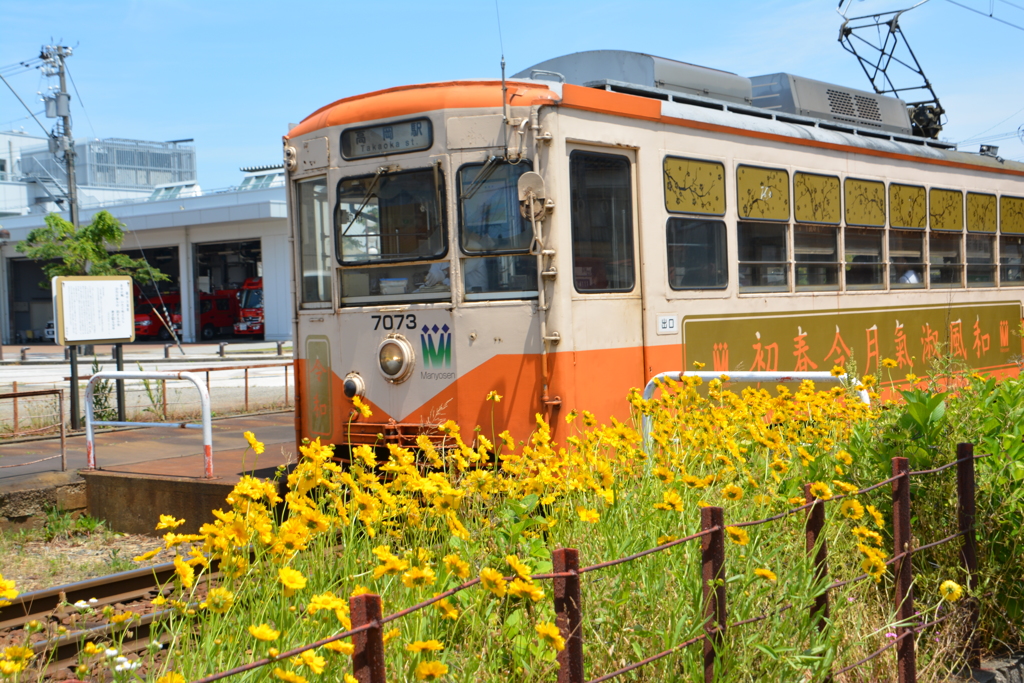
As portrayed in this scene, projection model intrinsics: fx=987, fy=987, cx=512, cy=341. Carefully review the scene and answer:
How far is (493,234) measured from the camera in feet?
22.9

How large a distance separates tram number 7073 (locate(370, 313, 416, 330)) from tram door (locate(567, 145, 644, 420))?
1236mm

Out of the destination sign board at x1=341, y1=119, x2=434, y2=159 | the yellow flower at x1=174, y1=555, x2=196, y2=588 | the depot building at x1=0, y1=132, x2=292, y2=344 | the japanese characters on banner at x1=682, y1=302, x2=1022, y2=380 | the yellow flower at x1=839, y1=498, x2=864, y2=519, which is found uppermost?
the depot building at x1=0, y1=132, x2=292, y2=344

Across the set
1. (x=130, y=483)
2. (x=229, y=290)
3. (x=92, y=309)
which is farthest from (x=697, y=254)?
(x=229, y=290)

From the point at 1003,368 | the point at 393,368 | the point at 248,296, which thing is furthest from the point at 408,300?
the point at 248,296

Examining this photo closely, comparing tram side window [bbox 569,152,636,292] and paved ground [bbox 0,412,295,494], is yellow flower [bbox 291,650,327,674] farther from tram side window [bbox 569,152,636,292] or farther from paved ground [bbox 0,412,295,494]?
paved ground [bbox 0,412,295,494]

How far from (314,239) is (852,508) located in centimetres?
542

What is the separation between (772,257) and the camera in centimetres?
859

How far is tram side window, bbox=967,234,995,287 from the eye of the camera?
11.3 metres

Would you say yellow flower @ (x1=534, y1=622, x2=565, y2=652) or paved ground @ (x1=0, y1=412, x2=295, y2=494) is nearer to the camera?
yellow flower @ (x1=534, y1=622, x2=565, y2=652)

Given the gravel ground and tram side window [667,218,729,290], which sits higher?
tram side window [667,218,729,290]

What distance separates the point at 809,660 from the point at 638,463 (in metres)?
1.39

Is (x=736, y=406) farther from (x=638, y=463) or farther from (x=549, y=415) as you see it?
(x=549, y=415)

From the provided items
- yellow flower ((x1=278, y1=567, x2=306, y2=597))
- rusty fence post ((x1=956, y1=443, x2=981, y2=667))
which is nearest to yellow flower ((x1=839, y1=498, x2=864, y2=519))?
rusty fence post ((x1=956, y1=443, x2=981, y2=667))

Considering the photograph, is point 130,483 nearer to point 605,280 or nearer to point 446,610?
point 605,280
